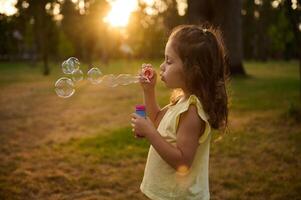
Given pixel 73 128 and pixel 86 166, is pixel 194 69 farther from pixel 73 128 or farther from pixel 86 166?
pixel 73 128

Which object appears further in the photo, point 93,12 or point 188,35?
point 93,12

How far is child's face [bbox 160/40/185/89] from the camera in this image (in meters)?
2.32

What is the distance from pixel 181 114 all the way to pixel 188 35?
45cm

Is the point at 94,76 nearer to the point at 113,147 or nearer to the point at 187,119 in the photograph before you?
the point at 187,119

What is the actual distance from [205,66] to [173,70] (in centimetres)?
18

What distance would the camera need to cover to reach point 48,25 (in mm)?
28703

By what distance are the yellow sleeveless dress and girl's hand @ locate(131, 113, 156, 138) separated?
0.17 metres

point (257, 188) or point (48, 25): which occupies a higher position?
point (48, 25)

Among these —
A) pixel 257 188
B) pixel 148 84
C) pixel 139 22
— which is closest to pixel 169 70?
pixel 148 84

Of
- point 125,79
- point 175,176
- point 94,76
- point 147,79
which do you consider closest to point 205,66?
point 147,79

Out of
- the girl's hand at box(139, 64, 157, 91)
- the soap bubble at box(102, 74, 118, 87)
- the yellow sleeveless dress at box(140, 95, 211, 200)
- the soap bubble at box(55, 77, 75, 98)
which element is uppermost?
the girl's hand at box(139, 64, 157, 91)

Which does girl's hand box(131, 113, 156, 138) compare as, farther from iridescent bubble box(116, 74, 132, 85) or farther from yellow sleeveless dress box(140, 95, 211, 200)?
iridescent bubble box(116, 74, 132, 85)

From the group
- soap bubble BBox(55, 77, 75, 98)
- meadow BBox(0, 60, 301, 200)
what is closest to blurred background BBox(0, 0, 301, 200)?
meadow BBox(0, 60, 301, 200)

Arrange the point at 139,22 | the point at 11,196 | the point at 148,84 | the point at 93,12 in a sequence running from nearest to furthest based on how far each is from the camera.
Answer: the point at 148,84, the point at 11,196, the point at 93,12, the point at 139,22
